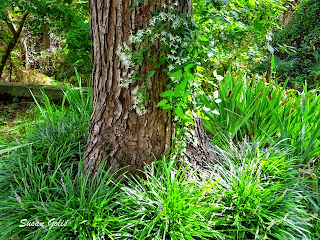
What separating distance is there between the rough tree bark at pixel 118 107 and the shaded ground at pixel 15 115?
153 centimetres

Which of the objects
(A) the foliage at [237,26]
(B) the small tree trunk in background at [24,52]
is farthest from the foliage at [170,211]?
(B) the small tree trunk in background at [24,52]

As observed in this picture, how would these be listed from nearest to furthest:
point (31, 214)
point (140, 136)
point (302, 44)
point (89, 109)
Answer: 1. point (31, 214)
2. point (140, 136)
3. point (89, 109)
4. point (302, 44)

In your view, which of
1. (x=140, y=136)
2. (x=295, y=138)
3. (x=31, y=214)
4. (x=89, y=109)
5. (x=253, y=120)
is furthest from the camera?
(x=89, y=109)

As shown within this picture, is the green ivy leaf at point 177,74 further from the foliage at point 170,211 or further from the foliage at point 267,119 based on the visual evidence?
the foliage at point 267,119

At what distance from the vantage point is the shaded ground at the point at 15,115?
289cm

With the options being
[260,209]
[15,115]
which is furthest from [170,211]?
[15,115]

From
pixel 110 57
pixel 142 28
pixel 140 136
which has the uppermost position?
pixel 142 28

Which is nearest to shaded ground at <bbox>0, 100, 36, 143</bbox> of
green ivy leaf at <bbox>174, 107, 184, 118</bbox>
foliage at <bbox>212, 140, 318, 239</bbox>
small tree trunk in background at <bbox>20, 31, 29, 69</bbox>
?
green ivy leaf at <bbox>174, 107, 184, 118</bbox>

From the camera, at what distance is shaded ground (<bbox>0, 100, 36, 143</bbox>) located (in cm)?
289

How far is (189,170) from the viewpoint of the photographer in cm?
178

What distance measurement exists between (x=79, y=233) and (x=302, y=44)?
19.3ft

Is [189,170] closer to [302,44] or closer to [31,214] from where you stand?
[31,214]

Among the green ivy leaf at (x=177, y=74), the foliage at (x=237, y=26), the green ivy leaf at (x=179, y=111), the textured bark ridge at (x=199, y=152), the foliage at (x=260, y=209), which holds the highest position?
the foliage at (x=237, y=26)

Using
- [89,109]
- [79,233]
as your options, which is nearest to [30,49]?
[89,109]
